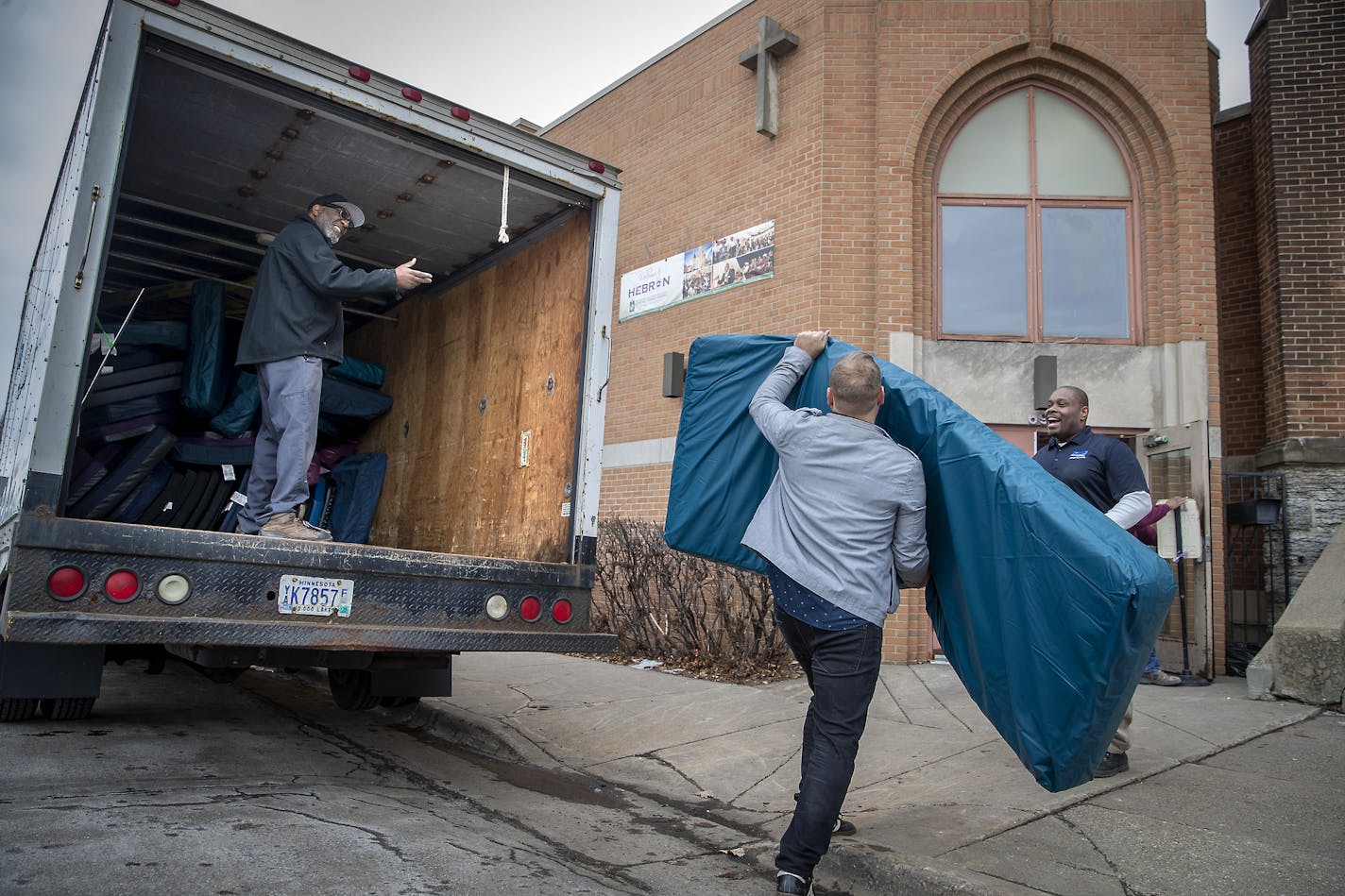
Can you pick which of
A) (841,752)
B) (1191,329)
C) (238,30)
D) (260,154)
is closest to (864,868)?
(841,752)

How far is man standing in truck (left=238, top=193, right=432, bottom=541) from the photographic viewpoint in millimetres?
4910

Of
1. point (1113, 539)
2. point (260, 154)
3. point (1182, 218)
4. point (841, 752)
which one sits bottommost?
point (841, 752)

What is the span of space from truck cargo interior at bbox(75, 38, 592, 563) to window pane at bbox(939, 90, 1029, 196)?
Answer: 585 centimetres

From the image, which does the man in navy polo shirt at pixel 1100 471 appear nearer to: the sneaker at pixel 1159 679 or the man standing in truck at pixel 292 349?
the man standing in truck at pixel 292 349

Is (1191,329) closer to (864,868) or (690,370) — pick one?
(690,370)

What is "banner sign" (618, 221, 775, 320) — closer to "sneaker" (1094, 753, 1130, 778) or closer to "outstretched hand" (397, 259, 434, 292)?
"outstretched hand" (397, 259, 434, 292)

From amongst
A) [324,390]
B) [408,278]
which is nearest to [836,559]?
[408,278]

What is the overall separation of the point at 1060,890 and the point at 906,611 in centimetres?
580

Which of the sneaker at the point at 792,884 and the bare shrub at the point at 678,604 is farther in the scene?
the bare shrub at the point at 678,604

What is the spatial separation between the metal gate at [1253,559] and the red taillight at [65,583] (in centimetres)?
953

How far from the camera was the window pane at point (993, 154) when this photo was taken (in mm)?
10391

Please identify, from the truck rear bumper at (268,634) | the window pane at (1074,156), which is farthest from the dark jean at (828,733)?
the window pane at (1074,156)

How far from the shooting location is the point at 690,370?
452 centimetres

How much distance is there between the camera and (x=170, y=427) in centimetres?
657
